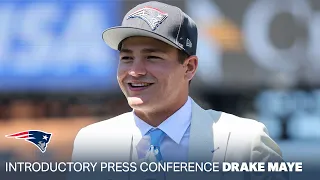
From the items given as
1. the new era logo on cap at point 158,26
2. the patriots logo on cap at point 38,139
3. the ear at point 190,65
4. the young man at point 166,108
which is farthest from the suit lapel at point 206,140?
Answer: the patriots logo on cap at point 38,139

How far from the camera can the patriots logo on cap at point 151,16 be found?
5.21 ft

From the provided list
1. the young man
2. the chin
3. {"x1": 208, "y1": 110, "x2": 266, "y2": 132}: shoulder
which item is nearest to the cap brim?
the young man

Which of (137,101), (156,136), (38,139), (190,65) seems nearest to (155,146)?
(156,136)

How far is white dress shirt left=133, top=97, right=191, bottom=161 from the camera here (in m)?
1.70

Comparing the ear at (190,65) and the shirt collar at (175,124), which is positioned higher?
the ear at (190,65)

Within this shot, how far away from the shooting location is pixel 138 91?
164 centimetres

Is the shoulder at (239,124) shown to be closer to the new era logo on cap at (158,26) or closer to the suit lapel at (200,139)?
the suit lapel at (200,139)

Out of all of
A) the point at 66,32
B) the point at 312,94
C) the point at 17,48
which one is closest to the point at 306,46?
the point at 312,94

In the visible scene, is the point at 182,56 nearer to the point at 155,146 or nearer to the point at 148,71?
the point at 148,71

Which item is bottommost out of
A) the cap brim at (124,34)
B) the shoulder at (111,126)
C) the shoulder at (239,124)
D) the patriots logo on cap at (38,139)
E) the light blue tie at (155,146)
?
the light blue tie at (155,146)

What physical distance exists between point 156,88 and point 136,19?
7.6 inches

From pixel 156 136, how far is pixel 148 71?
0.19 metres

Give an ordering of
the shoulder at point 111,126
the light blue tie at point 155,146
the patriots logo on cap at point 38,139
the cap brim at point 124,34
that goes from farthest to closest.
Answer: the patriots logo on cap at point 38,139 < the shoulder at point 111,126 < the light blue tie at point 155,146 < the cap brim at point 124,34

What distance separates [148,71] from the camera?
1633 mm
